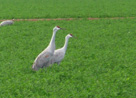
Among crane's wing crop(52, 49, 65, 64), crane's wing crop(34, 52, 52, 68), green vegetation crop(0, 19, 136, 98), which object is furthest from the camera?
crane's wing crop(52, 49, 65, 64)

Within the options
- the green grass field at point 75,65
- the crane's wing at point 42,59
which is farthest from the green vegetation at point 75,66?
the crane's wing at point 42,59

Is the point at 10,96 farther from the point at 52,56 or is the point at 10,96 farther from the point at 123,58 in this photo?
the point at 123,58

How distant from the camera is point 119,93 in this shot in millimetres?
8789

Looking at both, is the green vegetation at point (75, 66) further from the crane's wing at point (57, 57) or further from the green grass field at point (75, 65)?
the crane's wing at point (57, 57)

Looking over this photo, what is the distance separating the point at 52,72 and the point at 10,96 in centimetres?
240

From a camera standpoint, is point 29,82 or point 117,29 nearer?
point 29,82

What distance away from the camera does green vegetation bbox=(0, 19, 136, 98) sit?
8.88 meters

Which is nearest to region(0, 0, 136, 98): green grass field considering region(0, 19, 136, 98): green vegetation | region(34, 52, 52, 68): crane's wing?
region(0, 19, 136, 98): green vegetation

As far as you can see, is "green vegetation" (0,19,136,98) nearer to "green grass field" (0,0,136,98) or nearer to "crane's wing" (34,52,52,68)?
"green grass field" (0,0,136,98)

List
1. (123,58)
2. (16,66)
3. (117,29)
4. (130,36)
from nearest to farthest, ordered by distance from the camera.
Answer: (16,66) → (123,58) → (130,36) → (117,29)

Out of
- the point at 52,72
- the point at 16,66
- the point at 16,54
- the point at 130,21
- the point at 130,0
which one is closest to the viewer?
the point at 52,72

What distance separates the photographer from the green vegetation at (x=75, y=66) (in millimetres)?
8875

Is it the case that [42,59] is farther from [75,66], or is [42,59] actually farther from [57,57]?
[75,66]

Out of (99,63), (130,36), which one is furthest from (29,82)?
(130,36)
